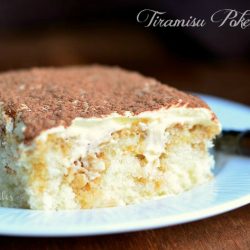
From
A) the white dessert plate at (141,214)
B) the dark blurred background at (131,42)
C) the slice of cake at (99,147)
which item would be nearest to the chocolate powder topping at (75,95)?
the slice of cake at (99,147)

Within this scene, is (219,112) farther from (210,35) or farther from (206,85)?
(210,35)

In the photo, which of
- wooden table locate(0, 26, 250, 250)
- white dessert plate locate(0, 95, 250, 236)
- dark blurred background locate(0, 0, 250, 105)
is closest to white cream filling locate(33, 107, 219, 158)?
white dessert plate locate(0, 95, 250, 236)

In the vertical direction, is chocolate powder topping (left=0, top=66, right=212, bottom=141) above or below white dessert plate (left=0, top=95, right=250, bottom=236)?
above

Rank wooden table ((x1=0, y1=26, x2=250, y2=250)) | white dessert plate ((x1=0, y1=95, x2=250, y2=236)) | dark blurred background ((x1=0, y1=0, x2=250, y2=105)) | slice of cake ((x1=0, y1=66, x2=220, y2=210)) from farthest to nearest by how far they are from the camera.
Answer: dark blurred background ((x1=0, y1=0, x2=250, y2=105))
slice of cake ((x1=0, y1=66, x2=220, y2=210))
wooden table ((x1=0, y1=26, x2=250, y2=250))
white dessert plate ((x1=0, y1=95, x2=250, y2=236))

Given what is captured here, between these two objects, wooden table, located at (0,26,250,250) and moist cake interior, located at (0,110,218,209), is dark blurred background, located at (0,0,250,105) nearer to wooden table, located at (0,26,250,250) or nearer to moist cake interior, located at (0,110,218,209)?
wooden table, located at (0,26,250,250)

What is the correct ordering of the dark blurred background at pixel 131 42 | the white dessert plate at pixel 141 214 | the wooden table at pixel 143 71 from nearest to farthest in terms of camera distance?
1. the white dessert plate at pixel 141 214
2. the wooden table at pixel 143 71
3. the dark blurred background at pixel 131 42

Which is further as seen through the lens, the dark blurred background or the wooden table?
the dark blurred background

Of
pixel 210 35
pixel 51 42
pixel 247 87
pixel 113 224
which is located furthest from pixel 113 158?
pixel 51 42

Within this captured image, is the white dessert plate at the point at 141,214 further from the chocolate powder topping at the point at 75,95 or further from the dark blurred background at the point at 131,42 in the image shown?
the dark blurred background at the point at 131,42
